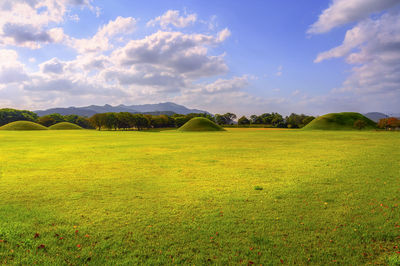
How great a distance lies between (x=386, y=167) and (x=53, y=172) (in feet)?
84.0

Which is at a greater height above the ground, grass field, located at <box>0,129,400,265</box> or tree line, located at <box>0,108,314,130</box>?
tree line, located at <box>0,108,314,130</box>

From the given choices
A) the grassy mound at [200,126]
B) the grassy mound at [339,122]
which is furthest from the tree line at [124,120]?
the grassy mound at [200,126]

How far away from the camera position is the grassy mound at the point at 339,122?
11231cm

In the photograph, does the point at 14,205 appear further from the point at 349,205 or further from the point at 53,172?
the point at 349,205

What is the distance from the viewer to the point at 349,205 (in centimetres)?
945

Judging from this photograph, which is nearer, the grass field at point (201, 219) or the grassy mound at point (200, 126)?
the grass field at point (201, 219)

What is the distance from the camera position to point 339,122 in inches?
4633

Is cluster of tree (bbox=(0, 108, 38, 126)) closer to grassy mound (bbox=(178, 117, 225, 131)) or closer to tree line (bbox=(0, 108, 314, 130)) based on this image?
tree line (bbox=(0, 108, 314, 130))

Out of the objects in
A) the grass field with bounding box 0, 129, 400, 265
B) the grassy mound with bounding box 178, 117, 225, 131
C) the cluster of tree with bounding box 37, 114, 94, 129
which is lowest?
the grass field with bounding box 0, 129, 400, 265

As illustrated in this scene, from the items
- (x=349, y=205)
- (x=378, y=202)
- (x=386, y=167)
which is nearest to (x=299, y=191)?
(x=349, y=205)

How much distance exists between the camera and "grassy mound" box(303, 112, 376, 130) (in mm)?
112312

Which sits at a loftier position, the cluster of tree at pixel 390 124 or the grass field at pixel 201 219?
the cluster of tree at pixel 390 124

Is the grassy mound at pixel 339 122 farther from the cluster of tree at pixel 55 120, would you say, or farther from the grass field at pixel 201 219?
the cluster of tree at pixel 55 120

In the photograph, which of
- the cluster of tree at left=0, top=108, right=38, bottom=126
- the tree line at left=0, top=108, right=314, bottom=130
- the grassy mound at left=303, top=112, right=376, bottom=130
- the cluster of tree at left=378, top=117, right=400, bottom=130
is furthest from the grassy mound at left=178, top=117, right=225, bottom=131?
the cluster of tree at left=0, top=108, right=38, bottom=126
